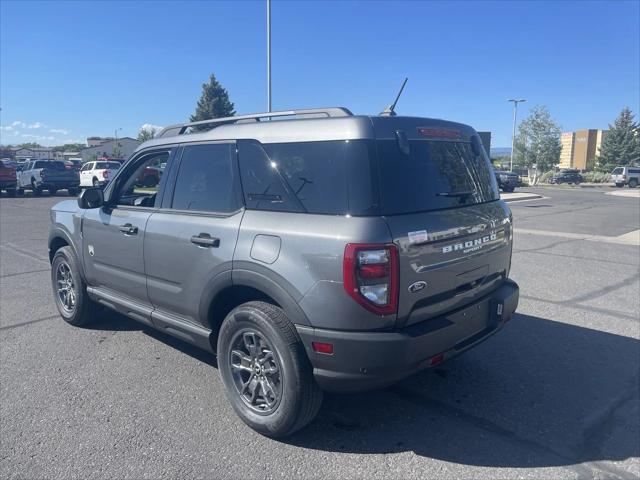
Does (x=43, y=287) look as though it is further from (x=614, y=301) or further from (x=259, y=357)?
(x=614, y=301)

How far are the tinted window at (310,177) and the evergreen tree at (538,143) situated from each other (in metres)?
62.2

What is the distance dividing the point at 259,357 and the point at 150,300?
4.27 ft

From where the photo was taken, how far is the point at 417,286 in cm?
276

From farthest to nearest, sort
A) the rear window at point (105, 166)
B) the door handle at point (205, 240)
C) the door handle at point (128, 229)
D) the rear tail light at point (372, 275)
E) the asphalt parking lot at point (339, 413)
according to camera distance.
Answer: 1. the rear window at point (105, 166)
2. the door handle at point (128, 229)
3. the door handle at point (205, 240)
4. the asphalt parking lot at point (339, 413)
5. the rear tail light at point (372, 275)

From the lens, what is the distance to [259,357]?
10.4ft

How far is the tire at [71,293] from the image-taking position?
16.1 ft

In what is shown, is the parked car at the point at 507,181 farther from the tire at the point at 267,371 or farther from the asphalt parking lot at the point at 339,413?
the tire at the point at 267,371

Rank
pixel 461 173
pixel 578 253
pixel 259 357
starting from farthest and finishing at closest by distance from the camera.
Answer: pixel 578 253, pixel 461 173, pixel 259 357

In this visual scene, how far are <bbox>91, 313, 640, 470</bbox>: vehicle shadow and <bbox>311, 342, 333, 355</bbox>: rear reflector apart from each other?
712mm

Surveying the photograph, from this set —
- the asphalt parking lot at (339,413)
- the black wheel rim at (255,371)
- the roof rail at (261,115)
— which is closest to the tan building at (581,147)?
the asphalt parking lot at (339,413)

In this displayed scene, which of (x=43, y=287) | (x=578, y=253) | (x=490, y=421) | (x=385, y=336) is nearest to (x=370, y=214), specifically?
(x=385, y=336)

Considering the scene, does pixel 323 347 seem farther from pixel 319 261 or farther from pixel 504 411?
pixel 504 411

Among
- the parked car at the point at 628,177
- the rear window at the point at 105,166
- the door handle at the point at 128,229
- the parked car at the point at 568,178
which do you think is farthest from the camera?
the parked car at the point at 568,178

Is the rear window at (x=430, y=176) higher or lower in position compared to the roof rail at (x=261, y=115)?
lower
